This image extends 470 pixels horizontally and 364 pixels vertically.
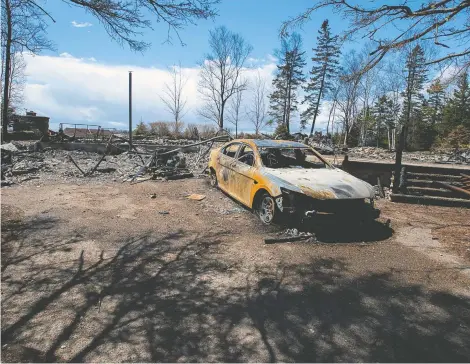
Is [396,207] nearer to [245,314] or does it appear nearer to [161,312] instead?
[245,314]

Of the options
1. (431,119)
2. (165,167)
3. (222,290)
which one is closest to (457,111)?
(431,119)

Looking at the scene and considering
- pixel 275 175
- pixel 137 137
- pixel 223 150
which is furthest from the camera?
pixel 137 137

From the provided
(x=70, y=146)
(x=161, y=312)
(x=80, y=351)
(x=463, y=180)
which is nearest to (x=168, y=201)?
(x=161, y=312)

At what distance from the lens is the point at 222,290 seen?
12.9 ft

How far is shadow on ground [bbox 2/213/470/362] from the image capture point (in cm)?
286

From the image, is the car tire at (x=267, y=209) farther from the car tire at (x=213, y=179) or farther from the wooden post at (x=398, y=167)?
the wooden post at (x=398, y=167)

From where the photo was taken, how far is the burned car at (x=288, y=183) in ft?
18.9

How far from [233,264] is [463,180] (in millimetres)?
8618

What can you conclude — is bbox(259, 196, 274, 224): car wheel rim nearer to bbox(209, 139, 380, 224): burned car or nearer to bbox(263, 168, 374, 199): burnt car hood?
bbox(209, 139, 380, 224): burned car

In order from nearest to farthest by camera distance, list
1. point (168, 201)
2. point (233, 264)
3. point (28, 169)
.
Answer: point (233, 264), point (168, 201), point (28, 169)

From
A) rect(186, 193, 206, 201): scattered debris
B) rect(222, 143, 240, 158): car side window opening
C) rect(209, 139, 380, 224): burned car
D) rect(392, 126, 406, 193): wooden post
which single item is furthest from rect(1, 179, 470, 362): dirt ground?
rect(392, 126, 406, 193): wooden post

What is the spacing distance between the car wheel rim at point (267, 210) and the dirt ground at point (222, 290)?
235 millimetres

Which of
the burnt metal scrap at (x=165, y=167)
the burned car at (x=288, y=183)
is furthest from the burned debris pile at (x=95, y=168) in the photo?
the burned car at (x=288, y=183)

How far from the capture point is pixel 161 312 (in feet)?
11.1
